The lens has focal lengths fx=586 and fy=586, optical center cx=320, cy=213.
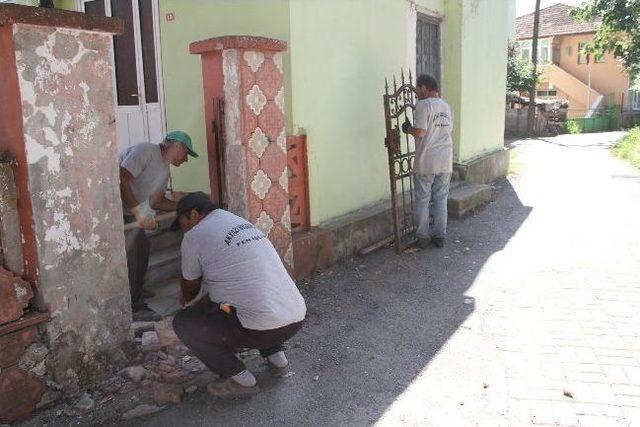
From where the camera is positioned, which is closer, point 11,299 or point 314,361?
point 11,299

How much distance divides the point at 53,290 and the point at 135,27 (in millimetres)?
3673

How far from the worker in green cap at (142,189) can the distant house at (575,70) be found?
3128cm

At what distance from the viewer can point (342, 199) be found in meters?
6.12

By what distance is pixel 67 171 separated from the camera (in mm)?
3238

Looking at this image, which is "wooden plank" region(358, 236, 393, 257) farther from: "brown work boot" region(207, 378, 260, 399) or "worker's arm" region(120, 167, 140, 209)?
"brown work boot" region(207, 378, 260, 399)

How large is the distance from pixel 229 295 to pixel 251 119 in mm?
1669

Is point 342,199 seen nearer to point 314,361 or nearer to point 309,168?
point 309,168

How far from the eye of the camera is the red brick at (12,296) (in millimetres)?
3033

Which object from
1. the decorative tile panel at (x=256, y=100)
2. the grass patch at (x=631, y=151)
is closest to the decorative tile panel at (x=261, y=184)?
the decorative tile panel at (x=256, y=100)

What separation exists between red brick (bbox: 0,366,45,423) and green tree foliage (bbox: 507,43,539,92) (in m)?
25.3

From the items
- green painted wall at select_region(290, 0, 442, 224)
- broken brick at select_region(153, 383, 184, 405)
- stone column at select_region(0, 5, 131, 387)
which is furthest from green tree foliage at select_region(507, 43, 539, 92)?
broken brick at select_region(153, 383, 184, 405)

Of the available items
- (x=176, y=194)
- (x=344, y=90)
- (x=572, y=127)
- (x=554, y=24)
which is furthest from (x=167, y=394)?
(x=554, y=24)

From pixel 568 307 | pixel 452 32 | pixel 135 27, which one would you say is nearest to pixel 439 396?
pixel 568 307

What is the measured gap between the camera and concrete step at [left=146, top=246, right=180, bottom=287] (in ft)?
15.5
